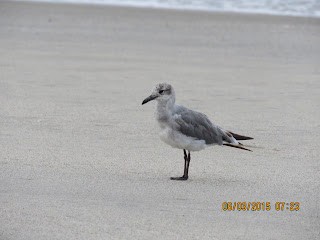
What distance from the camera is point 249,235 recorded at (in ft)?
15.7

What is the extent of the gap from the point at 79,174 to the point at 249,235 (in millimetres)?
1684

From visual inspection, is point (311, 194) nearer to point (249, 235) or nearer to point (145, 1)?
point (249, 235)

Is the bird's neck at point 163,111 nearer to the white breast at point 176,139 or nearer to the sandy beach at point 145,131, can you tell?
the white breast at point 176,139

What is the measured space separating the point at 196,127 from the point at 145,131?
1.69 m

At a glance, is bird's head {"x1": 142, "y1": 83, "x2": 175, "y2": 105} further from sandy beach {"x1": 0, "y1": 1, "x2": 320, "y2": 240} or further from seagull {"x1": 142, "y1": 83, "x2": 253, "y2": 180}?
sandy beach {"x1": 0, "y1": 1, "x2": 320, "y2": 240}

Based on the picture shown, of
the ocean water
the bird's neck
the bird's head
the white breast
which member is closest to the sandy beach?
the white breast

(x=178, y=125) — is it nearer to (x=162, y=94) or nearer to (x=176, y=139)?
(x=176, y=139)

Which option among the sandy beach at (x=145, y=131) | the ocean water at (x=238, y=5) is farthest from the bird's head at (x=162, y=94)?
the ocean water at (x=238, y=5)
